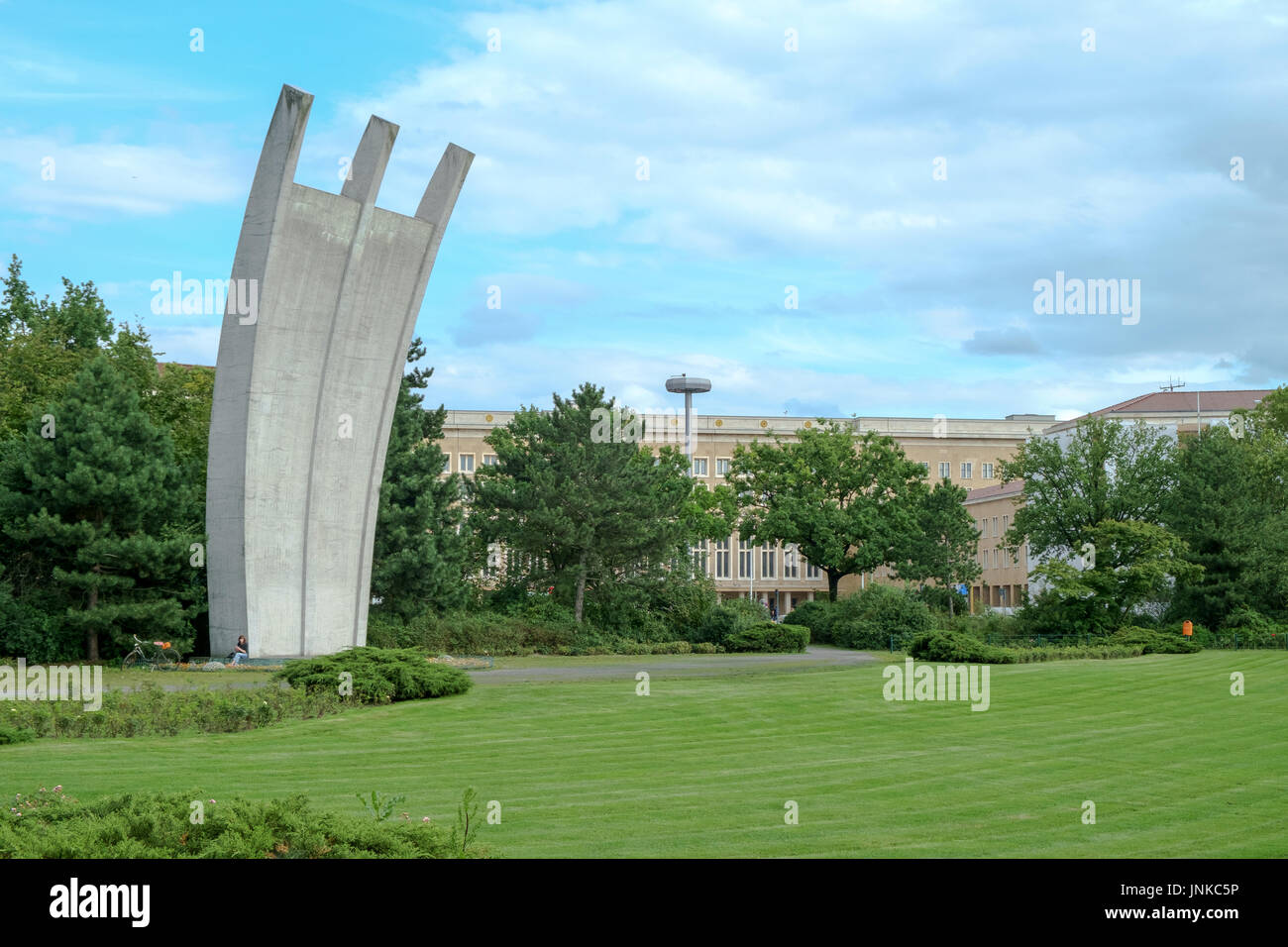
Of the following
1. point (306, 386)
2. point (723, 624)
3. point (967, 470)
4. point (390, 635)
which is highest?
point (967, 470)

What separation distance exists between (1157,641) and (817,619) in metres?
17.4

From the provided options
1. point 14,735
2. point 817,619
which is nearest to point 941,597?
point 817,619

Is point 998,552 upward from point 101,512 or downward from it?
downward

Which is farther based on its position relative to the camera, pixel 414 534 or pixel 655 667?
pixel 414 534

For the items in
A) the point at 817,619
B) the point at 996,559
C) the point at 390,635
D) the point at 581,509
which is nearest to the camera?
the point at 390,635

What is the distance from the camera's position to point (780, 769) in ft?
46.9

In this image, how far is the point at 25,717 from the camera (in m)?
17.3

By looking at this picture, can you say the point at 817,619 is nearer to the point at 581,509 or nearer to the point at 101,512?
the point at 581,509

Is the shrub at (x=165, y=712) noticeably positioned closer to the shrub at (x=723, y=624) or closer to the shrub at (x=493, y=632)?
the shrub at (x=493, y=632)

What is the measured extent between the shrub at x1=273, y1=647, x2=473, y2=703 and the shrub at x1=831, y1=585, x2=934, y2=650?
2320 cm

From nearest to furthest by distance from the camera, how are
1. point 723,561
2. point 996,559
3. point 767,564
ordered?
point 996,559, point 723,561, point 767,564

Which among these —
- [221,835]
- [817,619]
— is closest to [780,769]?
[221,835]

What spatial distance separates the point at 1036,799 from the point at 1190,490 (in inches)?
1333
